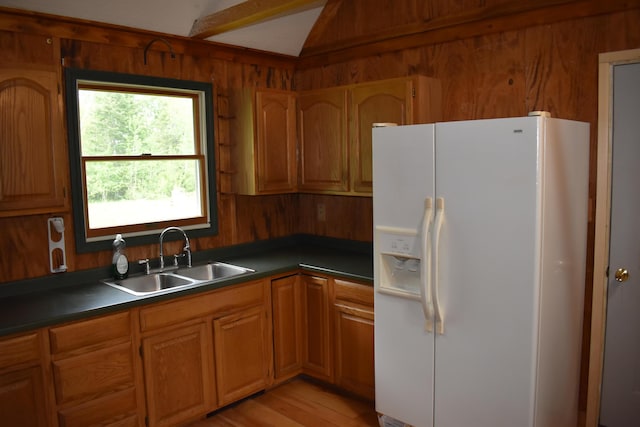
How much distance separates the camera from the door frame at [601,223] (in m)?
2.67

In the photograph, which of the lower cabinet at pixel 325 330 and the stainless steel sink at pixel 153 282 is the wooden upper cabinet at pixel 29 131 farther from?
the lower cabinet at pixel 325 330

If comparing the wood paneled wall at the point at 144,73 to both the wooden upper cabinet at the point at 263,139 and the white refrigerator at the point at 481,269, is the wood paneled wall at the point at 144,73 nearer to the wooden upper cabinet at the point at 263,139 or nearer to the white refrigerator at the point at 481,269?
the wooden upper cabinet at the point at 263,139

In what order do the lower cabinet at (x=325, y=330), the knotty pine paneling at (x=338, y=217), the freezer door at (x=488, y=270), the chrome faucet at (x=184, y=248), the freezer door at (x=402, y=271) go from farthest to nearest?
the knotty pine paneling at (x=338, y=217) < the chrome faucet at (x=184, y=248) < the lower cabinet at (x=325, y=330) < the freezer door at (x=402, y=271) < the freezer door at (x=488, y=270)

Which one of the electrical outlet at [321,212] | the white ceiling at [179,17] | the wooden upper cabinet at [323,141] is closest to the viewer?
the white ceiling at [179,17]

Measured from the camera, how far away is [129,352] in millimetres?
2738

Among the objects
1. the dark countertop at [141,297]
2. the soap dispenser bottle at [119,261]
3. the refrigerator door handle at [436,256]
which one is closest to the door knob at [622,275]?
the refrigerator door handle at [436,256]

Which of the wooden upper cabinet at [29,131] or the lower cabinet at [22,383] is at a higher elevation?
the wooden upper cabinet at [29,131]

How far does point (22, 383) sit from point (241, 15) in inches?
87.9

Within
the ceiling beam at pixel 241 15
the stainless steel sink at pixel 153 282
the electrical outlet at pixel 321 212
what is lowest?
the stainless steel sink at pixel 153 282

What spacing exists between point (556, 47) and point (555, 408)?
1877 mm

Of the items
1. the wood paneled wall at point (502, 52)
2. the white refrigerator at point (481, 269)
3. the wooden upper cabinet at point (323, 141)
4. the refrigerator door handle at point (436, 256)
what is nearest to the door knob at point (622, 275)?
the wood paneled wall at point (502, 52)

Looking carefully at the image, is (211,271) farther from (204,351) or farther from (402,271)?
(402,271)

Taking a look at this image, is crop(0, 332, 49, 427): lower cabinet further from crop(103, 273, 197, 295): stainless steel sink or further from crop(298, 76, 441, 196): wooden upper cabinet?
crop(298, 76, 441, 196): wooden upper cabinet

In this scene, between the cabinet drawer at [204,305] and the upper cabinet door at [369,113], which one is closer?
the cabinet drawer at [204,305]
